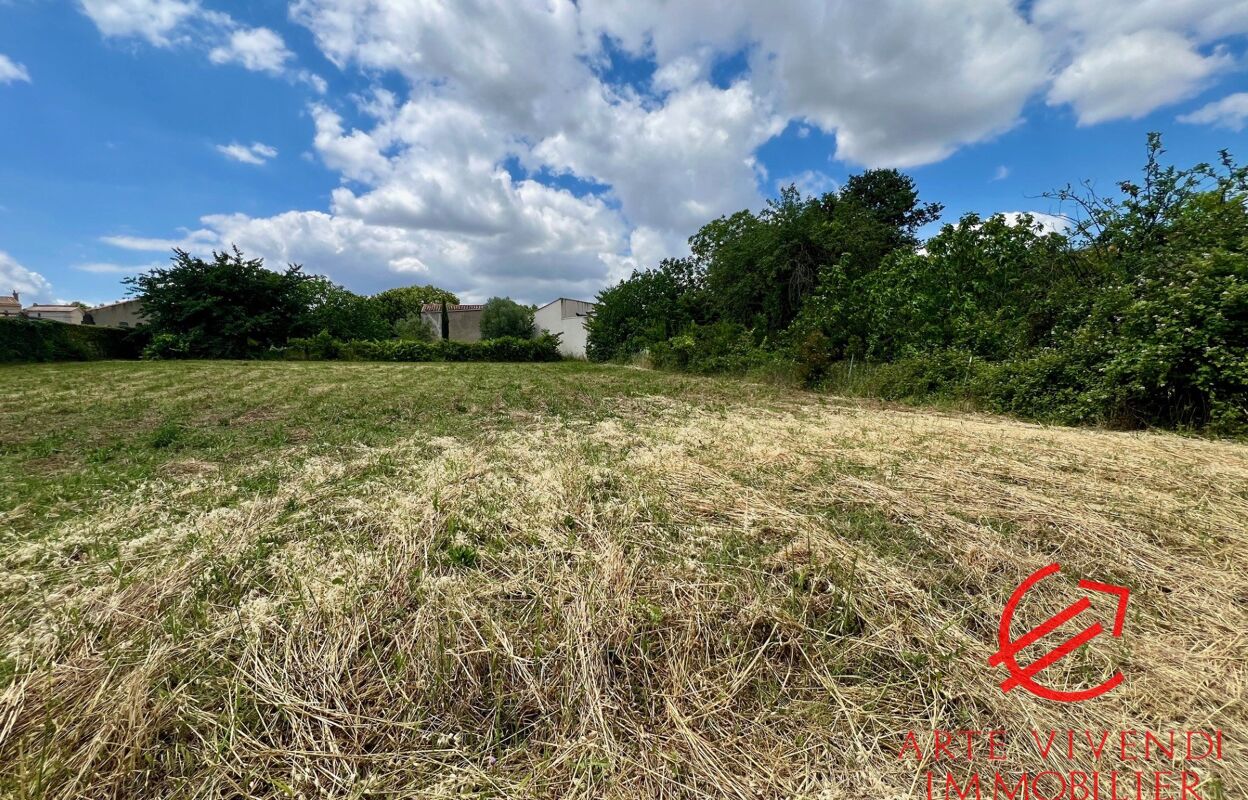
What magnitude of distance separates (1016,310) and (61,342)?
27526mm

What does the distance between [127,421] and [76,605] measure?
496 centimetres

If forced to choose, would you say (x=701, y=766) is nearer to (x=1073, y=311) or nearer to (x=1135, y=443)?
(x=1135, y=443)

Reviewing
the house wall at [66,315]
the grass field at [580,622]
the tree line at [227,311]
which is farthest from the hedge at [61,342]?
the house wall at [66,315]

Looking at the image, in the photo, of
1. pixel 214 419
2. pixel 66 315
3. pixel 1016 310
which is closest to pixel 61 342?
pixel 214 419

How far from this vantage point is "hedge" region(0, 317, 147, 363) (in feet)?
45.2

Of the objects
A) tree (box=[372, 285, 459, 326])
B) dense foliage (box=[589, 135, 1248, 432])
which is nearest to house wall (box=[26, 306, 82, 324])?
tree (box=[372, 285, 459, 326])

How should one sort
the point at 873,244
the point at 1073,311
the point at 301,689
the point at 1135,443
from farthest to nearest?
the point at 873,244
the point at 1073,311
the point at 1135,443
the point at 301,689

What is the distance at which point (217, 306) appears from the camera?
18766mm

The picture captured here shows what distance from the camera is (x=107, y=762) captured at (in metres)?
1.00

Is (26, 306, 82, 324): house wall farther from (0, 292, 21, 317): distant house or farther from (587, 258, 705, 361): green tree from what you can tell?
(587, 258, 705, 361): green tree

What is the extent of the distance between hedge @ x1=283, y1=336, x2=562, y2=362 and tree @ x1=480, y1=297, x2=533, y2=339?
7012 millimetres

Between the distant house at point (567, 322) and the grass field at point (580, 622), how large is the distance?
21.8 metres

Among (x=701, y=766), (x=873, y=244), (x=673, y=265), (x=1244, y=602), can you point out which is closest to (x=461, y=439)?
A: (x=701, y=766)

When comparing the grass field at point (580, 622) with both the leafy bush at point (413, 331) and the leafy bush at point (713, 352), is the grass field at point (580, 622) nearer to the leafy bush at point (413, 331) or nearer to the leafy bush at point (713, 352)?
the leafy bush at point (713, 352)
